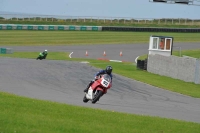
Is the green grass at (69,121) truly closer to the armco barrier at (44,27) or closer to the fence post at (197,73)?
the fence post at (197,73)

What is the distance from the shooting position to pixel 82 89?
23391mm

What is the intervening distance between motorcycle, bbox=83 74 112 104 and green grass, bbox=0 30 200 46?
43.5 m

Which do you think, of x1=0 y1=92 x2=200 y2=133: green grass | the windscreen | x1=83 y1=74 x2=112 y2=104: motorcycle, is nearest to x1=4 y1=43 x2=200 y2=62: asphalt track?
A: x1=83 y1=74 x2=112 y2=104: motorcycle

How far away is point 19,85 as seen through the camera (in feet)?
75.5

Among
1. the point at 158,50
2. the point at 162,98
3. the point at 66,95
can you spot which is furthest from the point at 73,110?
the point at 158,50

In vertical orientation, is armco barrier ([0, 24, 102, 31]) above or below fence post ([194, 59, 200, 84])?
below

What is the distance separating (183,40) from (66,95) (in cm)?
5475

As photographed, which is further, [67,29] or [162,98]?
[67,29]

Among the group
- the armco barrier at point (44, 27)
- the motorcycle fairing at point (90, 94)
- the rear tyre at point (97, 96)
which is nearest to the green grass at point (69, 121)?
the rear tyre at point (97, 96)

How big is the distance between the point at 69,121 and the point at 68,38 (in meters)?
60.9

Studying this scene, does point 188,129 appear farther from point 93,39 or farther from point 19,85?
point 93,39

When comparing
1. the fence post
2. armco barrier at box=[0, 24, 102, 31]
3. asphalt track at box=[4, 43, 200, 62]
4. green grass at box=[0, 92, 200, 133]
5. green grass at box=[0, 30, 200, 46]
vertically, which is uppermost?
green grass at box=[0, 92, 200, 133]

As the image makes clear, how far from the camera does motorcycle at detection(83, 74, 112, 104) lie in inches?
674

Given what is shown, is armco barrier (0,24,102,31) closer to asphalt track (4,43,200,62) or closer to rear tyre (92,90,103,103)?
asphalt track (4,43,200,62)
